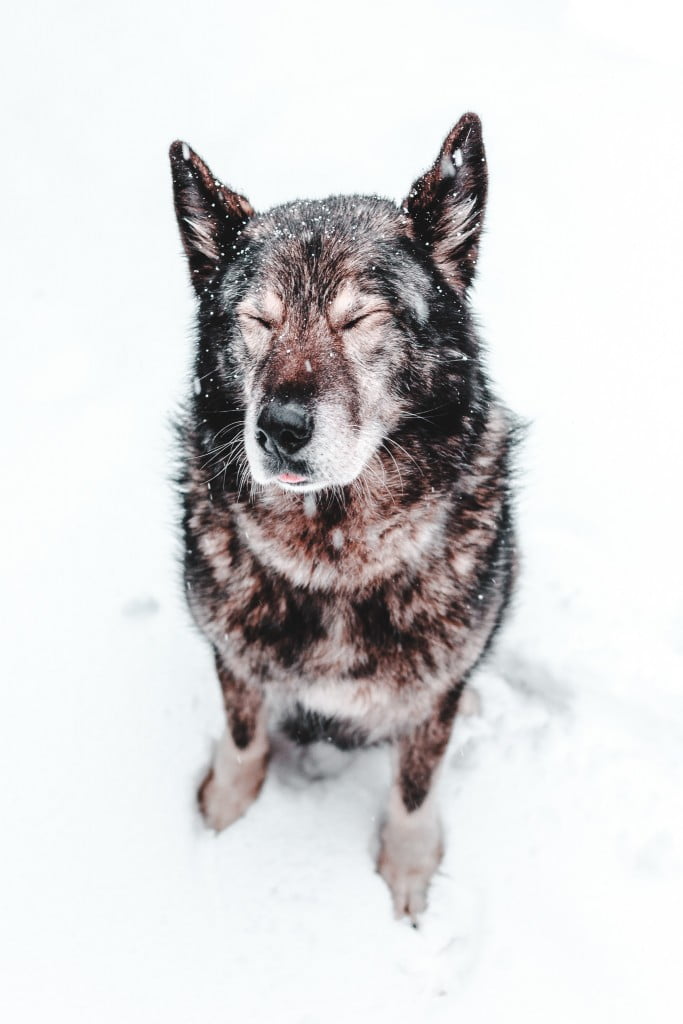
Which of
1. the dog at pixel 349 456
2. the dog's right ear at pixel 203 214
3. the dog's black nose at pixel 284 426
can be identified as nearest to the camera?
the dog's black nose at pixel 284 426

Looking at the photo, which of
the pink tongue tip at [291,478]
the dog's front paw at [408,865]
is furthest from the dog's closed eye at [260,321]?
the dog's front paw at [408,865]

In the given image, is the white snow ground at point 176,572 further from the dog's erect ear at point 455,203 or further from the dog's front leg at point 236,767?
the dog's erect ear at point 455,203

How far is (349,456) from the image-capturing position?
1.87 meters

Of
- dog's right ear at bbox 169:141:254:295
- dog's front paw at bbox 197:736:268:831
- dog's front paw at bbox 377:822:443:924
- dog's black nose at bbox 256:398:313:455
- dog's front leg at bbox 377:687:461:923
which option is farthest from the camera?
dog's front paw at bbox 197:736:268:831

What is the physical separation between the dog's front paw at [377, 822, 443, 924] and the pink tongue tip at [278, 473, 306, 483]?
1460 mm

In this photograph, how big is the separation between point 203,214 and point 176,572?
1.58 m

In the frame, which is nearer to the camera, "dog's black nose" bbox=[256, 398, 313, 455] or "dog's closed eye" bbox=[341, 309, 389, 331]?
"dog's black nose" bbox=[256, 398, 313, 455]

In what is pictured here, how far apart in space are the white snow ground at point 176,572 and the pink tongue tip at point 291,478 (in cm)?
151

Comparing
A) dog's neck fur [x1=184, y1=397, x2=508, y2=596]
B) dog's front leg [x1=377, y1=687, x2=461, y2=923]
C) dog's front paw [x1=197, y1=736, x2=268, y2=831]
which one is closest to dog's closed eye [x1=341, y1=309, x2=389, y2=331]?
dog's neck fur [x1=184, y1=397, x2=508, y2=596]

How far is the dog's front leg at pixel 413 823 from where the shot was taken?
252 cm

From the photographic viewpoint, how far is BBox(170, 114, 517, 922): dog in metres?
1.90

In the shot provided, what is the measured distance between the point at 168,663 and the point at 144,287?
8.16 feet

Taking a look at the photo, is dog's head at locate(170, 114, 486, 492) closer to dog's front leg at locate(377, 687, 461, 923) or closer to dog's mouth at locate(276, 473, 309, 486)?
dog's mouth at locate(276, 473, 309, 486)

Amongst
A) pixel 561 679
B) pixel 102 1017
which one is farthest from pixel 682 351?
pixel 102 1017
